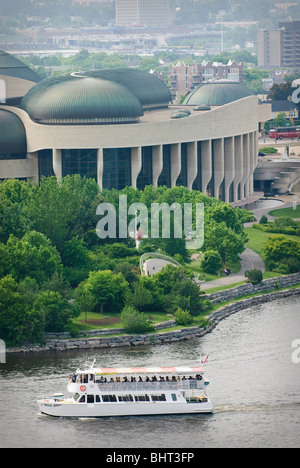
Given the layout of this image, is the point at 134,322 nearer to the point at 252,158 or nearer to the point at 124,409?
the point at 124,409

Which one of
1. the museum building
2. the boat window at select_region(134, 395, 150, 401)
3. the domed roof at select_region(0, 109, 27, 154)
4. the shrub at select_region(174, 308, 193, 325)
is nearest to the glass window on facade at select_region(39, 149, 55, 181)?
the museum building

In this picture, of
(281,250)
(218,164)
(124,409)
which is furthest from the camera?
(218,164)

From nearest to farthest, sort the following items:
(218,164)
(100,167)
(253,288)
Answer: (253,288)
(100,167)
(218,164)

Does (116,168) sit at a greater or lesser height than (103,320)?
greater

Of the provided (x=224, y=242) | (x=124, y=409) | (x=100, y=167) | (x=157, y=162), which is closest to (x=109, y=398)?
(x=124, y=409)

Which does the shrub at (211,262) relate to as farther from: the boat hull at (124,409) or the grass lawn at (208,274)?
the boat hull at (124,409)
